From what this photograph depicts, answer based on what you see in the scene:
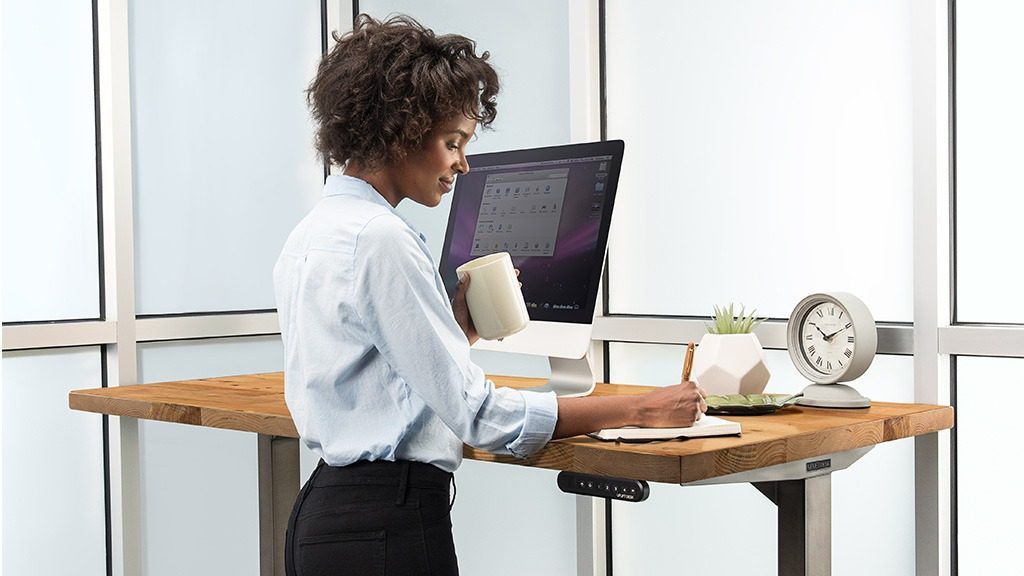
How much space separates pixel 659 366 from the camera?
2943 millimetres

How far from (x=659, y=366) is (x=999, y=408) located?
84 centimetres

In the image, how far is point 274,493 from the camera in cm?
275

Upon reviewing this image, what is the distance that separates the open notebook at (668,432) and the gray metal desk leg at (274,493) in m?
1.21

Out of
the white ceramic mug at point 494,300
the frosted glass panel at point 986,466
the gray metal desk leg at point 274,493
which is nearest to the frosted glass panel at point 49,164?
the gray metal desk leg at point 274,493

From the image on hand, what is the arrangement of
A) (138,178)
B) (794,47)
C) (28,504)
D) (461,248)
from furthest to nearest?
(138,178)
(28,504)
(794,47)
(461,248)

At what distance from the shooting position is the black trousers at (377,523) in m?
1.54

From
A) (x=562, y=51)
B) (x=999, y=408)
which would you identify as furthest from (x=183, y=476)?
(x=999, y=408)

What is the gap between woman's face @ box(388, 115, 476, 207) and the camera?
5.33 feet

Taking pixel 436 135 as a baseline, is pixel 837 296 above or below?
below

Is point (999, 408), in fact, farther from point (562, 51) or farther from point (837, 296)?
point (562, 51)

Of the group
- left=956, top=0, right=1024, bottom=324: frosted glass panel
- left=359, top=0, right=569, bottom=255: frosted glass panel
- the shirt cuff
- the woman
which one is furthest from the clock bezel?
left=359, top=0, right=569, bottom=255: frosted glass panel

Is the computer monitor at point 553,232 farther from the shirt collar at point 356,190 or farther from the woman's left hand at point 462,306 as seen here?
the shirt collar at point 356,190

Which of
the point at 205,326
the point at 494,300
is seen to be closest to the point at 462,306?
the point at 494,300

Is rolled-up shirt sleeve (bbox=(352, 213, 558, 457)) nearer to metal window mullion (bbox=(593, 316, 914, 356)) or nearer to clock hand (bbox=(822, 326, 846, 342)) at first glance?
clock hand (bbox=(822, 326, 846, 342))
